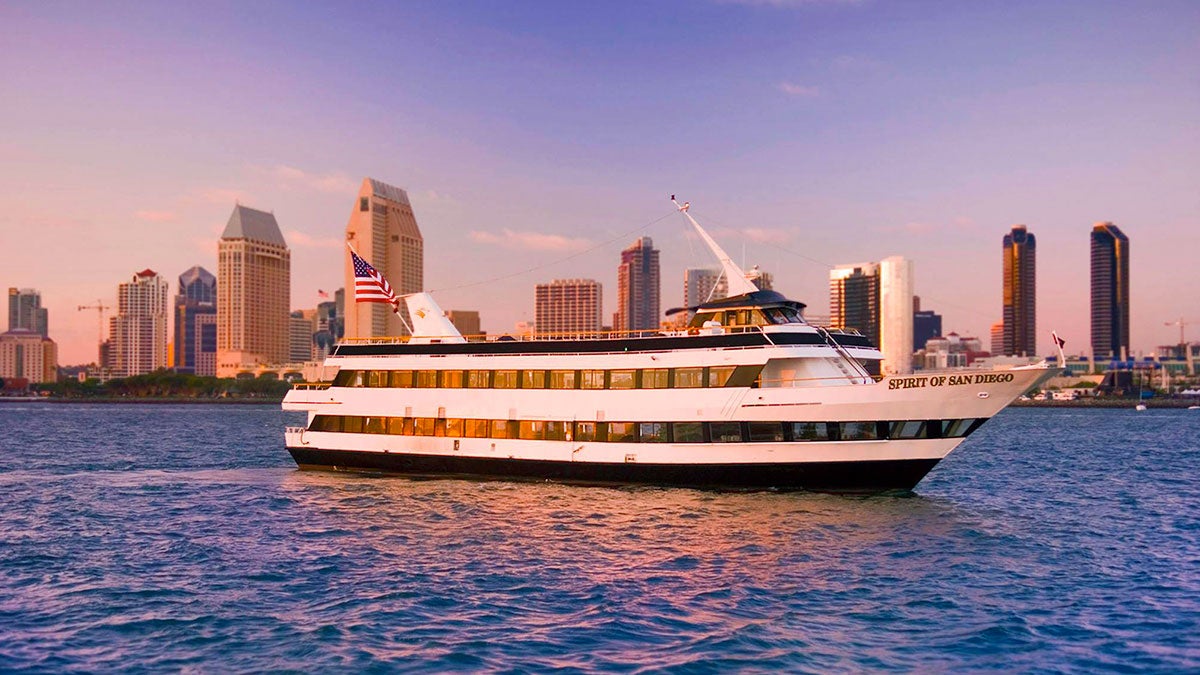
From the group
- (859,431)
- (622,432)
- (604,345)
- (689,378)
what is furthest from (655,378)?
(859,431)

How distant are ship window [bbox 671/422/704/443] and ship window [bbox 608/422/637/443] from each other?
5.28ft

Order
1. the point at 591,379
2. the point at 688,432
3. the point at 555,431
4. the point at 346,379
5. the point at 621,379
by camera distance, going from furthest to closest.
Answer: the point at 346,379 < the point at 555,431 < the point at 591,379 < the point at 621,379 < the point at 688,432

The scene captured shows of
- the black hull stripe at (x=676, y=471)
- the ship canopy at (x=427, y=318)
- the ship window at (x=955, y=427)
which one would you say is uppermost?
the ship canopy at (x=427, y=318)

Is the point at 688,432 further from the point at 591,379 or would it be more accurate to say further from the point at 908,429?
the point at 908,429

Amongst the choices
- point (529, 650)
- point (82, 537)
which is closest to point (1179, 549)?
point (529, 650)

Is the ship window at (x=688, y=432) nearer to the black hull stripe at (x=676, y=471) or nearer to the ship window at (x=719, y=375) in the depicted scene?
the black hull stripe at (x=676, y=471)

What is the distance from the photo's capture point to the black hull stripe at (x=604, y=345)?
3216 centimetres

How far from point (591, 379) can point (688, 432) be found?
4566 millimetres

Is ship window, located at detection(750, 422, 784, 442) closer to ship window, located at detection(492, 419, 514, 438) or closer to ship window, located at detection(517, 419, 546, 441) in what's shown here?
ship window, located at detection(517, 419, 546, 441)

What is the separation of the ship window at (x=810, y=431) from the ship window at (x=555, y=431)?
8839 mm

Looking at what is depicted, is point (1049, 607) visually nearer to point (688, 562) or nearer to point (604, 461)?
point (688, 562)

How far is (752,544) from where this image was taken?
23.6 meters

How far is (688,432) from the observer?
Answer: 32.0 metres

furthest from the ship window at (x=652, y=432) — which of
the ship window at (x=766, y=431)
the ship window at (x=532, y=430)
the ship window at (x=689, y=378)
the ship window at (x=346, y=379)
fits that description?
the ship window at (x=346, y=379)
